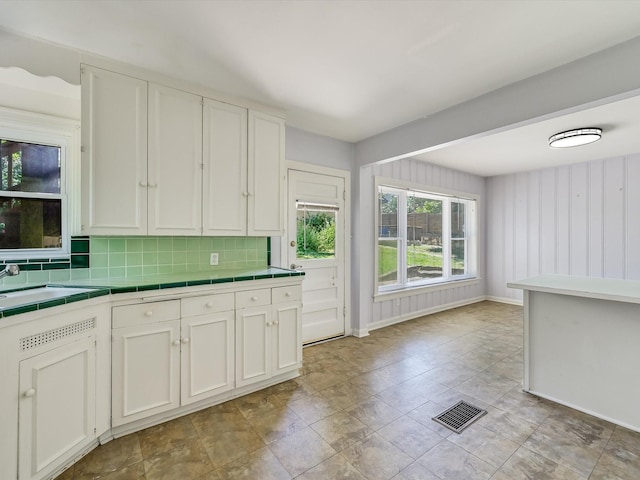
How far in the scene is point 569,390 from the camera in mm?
2301

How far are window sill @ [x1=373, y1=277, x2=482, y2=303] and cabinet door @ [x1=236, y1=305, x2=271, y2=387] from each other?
201 cm

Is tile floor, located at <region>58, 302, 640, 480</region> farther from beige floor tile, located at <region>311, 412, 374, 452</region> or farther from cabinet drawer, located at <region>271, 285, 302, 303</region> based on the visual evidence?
cabinet drawer, located at <region>271, 285, 302, 303</region>

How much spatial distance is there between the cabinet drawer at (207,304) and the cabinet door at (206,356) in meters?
0.04

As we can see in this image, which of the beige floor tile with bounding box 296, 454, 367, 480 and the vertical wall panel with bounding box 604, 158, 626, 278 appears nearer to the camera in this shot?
the beige floor tile with bounding box 296, 454, 367, 480

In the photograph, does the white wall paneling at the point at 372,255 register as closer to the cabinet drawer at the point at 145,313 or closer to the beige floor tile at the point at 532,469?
the beige floor tile at the point at 532,469

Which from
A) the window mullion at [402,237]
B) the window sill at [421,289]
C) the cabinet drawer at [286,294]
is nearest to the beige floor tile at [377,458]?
the cabinet drawer at [286,294]

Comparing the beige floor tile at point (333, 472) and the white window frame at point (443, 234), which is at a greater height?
the white window frame at point (443, 234)

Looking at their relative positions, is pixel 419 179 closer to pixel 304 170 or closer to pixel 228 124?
pixel 304 170

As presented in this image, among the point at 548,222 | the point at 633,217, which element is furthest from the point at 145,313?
the point at 633,217

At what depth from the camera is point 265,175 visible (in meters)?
2.73

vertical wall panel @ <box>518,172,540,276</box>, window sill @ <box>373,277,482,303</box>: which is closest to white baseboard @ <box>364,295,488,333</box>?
window sill @ <box>373,277,482,303</box>

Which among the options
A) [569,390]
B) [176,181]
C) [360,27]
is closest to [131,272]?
[176,181]

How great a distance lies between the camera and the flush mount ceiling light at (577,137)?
3234 mm

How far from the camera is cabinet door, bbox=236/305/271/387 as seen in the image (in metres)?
2.35
